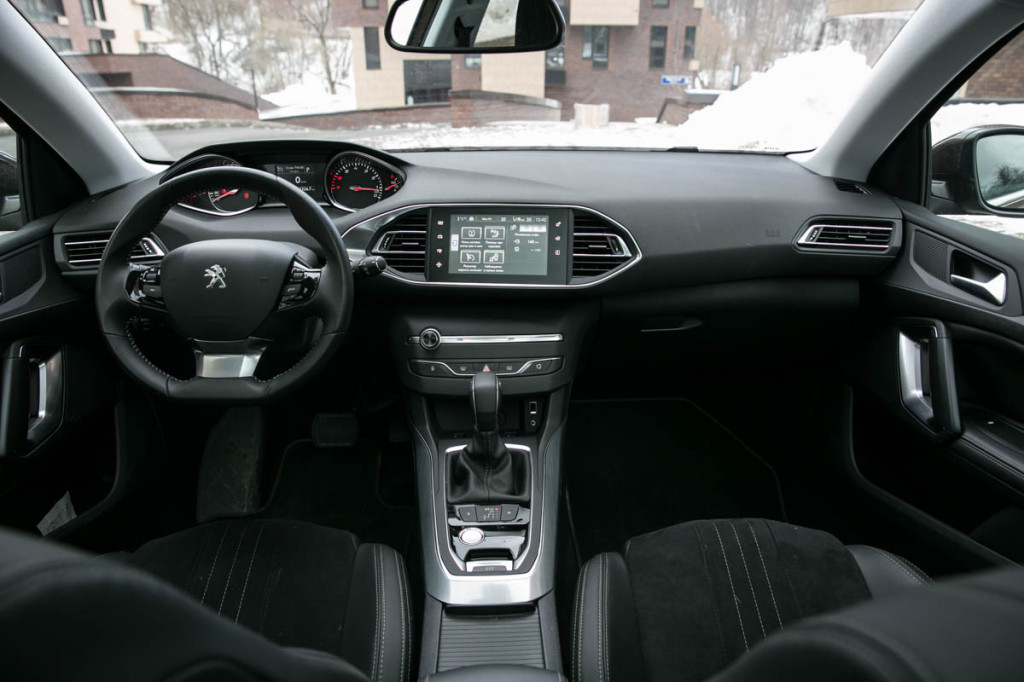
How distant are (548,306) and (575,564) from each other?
886 mm

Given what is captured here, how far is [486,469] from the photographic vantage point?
2068mm

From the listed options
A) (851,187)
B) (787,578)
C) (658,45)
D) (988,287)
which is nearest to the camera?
(787,578)

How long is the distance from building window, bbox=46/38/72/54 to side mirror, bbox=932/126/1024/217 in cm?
270

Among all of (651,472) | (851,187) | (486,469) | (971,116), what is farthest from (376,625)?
(971,116)

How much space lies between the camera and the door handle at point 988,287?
1.74 meters

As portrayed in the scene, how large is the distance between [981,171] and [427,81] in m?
1.95

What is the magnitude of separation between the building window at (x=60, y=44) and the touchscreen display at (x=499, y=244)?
1.27 m

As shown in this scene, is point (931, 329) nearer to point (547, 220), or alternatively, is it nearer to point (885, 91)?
point (885, 91)

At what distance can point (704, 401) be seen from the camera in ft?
9.53

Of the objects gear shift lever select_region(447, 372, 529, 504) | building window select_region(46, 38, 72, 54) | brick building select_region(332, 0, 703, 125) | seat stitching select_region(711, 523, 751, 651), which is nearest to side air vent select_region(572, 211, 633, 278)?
gear shift lever select_region(447, 372, 529, 504)

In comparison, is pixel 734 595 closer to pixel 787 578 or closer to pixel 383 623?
pixel 787 578

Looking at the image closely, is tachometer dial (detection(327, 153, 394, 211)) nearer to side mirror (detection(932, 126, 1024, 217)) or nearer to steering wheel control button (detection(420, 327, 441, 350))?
steering wheel control button (detection(420, 327, 441, 350))

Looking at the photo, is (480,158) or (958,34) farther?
(480,158)

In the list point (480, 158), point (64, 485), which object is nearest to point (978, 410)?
point (480, 158)
